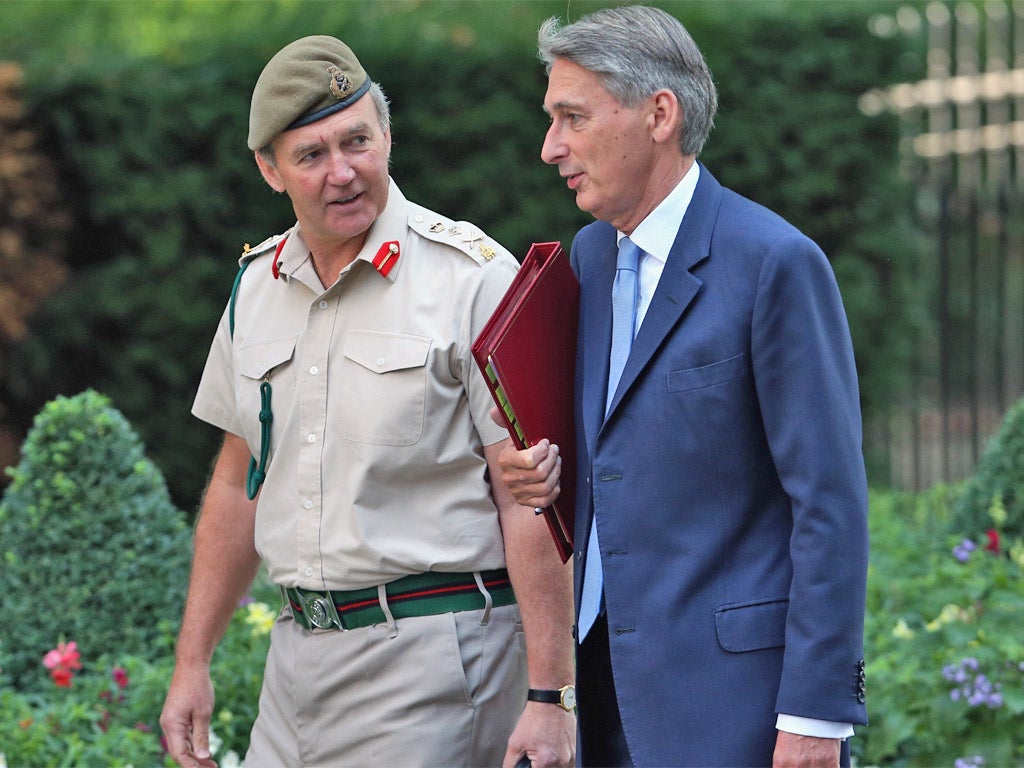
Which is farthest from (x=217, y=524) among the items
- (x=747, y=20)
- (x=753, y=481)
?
(x=747, y=20)

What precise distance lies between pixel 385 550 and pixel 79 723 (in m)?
1.90

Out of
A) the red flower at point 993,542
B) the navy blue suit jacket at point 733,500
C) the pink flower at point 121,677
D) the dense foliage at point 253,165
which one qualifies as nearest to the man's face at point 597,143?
the navy blue suit jacket at point 733,500

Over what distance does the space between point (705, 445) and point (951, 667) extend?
213 cm

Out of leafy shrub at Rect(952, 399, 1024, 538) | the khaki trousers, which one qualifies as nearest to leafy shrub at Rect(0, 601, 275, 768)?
the khaki trousers

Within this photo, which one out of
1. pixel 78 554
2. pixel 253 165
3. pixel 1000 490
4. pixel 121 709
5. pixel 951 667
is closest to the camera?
pixel 951 667

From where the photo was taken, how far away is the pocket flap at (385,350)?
2594 mm

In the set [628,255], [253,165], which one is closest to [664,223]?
[628,255]

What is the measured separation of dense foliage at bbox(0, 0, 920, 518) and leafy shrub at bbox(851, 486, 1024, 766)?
312 centimetres

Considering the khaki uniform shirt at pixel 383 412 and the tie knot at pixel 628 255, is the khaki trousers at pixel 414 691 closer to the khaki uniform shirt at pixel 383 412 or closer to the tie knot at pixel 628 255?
the khaki uniform shirt at pixel 383 412

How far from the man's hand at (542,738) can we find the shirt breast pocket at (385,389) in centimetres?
54

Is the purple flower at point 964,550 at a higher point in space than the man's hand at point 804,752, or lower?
lower

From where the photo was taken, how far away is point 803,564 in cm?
211

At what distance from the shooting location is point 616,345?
7.74 ft

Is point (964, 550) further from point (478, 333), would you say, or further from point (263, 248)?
point (263, 248)
